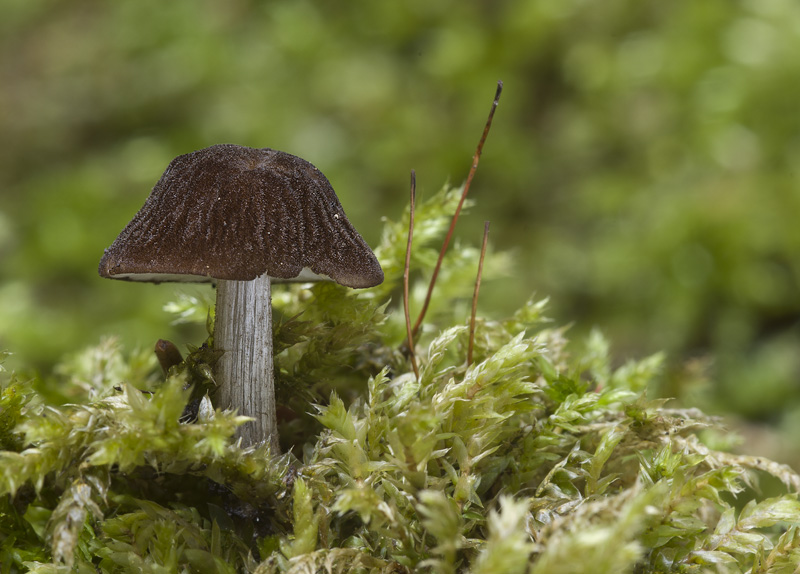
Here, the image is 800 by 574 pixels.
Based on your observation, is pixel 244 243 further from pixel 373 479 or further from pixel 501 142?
pixel 501 142

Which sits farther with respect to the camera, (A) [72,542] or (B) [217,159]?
(B) [217,159]

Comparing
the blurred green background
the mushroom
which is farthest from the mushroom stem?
the blurred green background

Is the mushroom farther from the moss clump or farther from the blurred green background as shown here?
the blurred green background

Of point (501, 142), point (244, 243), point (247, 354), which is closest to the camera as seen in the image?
point (244, 243)

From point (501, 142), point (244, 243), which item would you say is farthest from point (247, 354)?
point (501, 142)

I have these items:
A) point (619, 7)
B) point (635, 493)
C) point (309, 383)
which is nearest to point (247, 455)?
point (309, 383)

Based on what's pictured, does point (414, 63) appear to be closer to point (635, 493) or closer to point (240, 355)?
point (240, 355)
